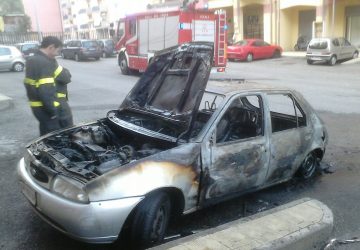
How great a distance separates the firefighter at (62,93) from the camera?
5577mm

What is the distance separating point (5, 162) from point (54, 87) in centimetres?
183

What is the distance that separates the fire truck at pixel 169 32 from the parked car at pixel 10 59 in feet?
22.9

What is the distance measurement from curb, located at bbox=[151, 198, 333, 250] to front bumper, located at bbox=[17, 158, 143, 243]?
412mm

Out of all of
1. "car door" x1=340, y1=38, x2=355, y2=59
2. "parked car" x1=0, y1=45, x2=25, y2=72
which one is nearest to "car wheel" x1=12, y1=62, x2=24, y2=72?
"parked car" x1=0, y1=45, x2=25, y2=72

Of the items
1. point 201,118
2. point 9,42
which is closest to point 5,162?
point 201,118

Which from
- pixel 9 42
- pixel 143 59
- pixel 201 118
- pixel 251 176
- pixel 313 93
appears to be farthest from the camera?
pixel 9 42

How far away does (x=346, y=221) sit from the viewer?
4363mm

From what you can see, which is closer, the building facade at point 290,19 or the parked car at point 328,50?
the parked car at point 328,50

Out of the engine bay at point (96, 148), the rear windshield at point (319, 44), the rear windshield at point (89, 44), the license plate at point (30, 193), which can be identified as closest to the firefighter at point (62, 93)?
the engine bay at point (96, 148)

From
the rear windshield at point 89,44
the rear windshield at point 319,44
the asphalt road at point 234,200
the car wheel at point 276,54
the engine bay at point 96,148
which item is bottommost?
the asphalt road at point 234,200

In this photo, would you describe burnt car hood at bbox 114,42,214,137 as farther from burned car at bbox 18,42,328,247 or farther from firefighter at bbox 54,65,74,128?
firefighter at bbox 54,65,74,128

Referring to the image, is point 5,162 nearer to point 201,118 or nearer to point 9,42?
point 201,118

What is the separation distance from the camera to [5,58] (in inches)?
849

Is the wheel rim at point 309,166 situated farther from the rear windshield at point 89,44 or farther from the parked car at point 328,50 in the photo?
the rear windshield at point 89,44
